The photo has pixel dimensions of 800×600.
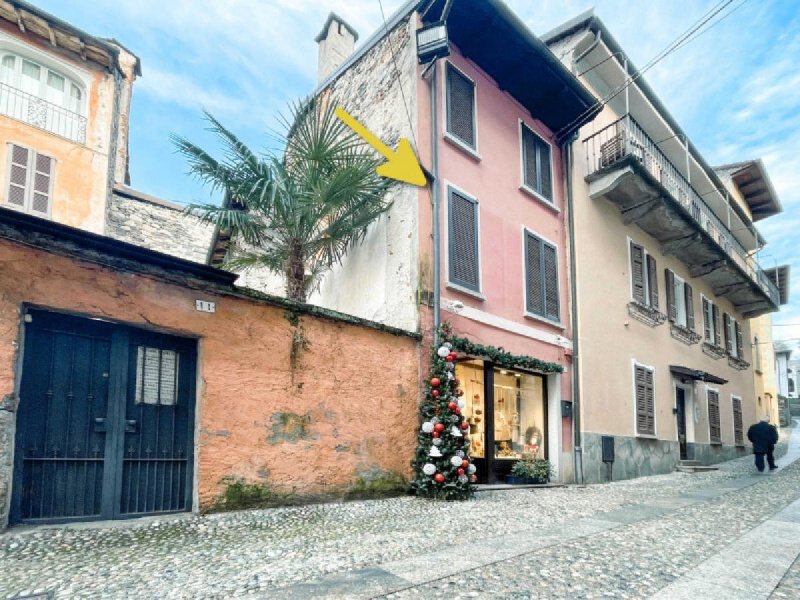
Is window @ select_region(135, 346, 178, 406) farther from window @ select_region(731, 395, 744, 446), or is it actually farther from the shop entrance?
window @ select_region(731, 395, 744, 446)

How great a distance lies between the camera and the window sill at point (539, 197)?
37.2 feet

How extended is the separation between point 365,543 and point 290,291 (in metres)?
4.01

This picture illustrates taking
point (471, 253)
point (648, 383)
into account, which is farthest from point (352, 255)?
point (648, 383)

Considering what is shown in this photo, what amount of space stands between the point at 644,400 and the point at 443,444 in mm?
8096

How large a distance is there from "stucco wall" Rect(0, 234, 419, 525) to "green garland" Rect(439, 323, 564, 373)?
65cm

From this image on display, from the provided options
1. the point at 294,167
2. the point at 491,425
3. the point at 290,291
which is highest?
the point at 294,167

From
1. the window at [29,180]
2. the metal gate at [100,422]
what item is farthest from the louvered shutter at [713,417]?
the window at [29,180]

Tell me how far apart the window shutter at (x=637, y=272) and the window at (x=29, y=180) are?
1423 cm

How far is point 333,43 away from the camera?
13.1m

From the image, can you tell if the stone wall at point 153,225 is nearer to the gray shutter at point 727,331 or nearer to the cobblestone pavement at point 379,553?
the cobblestone pavement at point 379,553

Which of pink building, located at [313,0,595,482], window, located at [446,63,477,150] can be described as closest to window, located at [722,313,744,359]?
pink building, located at [313,0,595,482]

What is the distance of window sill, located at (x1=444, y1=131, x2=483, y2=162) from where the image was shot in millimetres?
9680

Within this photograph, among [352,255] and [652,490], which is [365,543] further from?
[652,490]

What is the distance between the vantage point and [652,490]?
10.1m
